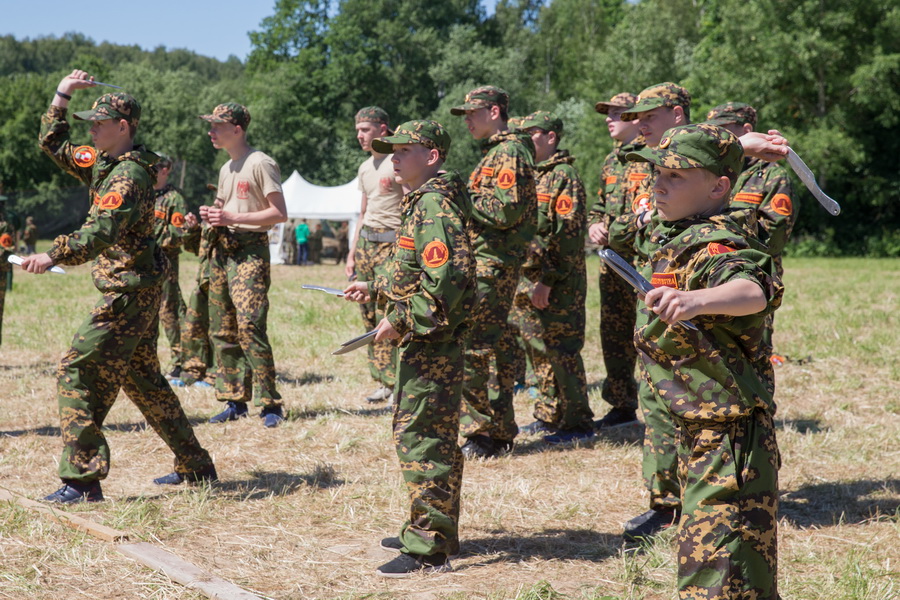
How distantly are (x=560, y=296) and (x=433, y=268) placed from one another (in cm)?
307

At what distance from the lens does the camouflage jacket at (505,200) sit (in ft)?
20.6

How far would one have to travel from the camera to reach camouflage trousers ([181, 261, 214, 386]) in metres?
9.15

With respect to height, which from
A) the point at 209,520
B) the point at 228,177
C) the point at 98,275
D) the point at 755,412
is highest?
the point at 228,177

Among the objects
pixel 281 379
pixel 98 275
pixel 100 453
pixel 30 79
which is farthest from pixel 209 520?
pixel 30 79

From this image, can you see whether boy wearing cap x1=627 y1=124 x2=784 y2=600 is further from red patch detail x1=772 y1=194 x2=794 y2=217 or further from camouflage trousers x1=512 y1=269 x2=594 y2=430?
camouflage trousers x1=512 y1=269 x2=594 y2=430

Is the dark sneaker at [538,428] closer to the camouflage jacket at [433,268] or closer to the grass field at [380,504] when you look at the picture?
the grass field at [380,504]

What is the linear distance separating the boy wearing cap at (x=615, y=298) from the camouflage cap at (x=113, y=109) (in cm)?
326

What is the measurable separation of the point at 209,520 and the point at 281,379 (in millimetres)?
4485

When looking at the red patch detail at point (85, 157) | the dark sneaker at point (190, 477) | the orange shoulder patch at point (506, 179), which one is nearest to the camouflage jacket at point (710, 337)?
the orange shoulder patch at point (506, 179)

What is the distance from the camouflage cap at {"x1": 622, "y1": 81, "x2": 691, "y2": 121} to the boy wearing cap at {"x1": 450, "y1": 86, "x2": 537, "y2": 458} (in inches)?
39.0

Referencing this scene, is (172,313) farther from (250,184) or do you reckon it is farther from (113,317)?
(113,317)

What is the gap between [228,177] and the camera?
7.87m

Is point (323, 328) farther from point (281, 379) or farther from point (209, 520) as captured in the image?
point (209, 520)

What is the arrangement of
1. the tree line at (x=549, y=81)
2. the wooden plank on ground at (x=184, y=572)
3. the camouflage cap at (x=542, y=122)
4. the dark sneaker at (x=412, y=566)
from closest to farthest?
1. the wooden plank on ground at (x=184, y=572)
2. the dark sneaker at (x=412, y=566)
3. the camouflage cap at (x=542, y=122)
4. the tree line at (x=549, y=81)
